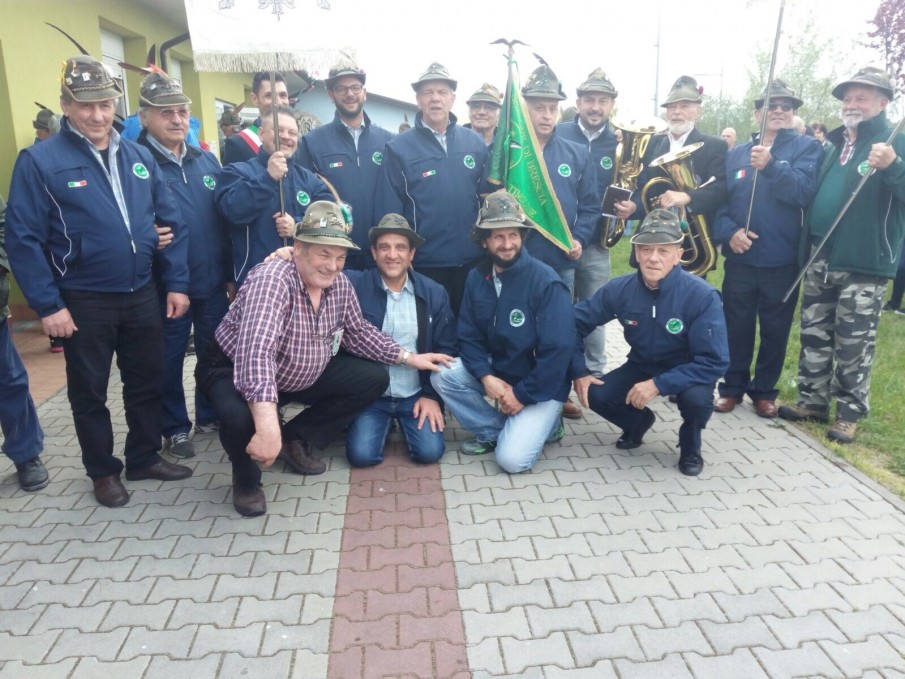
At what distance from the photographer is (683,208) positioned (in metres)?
5.06

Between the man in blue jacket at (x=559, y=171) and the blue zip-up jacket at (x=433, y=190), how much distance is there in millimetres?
510

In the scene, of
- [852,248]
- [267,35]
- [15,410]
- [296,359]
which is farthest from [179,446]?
[852,248]

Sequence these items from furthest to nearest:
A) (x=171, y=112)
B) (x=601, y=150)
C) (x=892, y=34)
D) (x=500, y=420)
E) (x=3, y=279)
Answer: (x=892, y=34)
(x=601, y=150)
(x=500, y=420)
(x=171, y=112)
(x=3, y=279)

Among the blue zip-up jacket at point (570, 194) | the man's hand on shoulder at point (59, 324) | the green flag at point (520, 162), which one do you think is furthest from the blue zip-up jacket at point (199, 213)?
the blue zip-up jacket at point (570, 194)

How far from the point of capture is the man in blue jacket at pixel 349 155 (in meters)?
4.81

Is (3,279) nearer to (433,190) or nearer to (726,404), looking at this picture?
(433,190)

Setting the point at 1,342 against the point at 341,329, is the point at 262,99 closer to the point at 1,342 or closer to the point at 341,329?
the point at 341,329

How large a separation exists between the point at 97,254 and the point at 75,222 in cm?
18

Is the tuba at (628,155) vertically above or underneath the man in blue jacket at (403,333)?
above

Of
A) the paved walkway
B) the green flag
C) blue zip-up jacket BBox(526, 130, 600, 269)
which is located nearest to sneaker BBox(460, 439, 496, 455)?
the paved walkway

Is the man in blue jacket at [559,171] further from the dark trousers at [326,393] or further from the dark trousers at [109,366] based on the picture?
the dark trousers at [109,366]

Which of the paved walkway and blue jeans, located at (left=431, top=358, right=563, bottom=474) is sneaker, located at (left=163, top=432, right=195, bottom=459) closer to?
the paved walkway

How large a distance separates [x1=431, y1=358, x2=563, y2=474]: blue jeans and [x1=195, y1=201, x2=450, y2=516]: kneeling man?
0.22 metres

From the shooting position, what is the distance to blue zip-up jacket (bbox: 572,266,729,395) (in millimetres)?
4047
